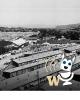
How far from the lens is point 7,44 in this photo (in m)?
2.83

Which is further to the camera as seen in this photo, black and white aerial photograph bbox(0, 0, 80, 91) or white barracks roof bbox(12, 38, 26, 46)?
white barracks roof bbox(12, 38, 26, 46)

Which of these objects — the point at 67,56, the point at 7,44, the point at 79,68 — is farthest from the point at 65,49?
the point at 7,44

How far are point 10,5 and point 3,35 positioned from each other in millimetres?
374

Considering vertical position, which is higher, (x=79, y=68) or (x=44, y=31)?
(x=44, y=31)

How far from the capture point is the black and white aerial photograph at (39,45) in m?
2.69

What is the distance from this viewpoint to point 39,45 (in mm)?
2850

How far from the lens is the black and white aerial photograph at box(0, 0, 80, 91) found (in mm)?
2691

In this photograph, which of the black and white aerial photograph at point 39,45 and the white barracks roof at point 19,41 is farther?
the white barracks roof at point 19,41
